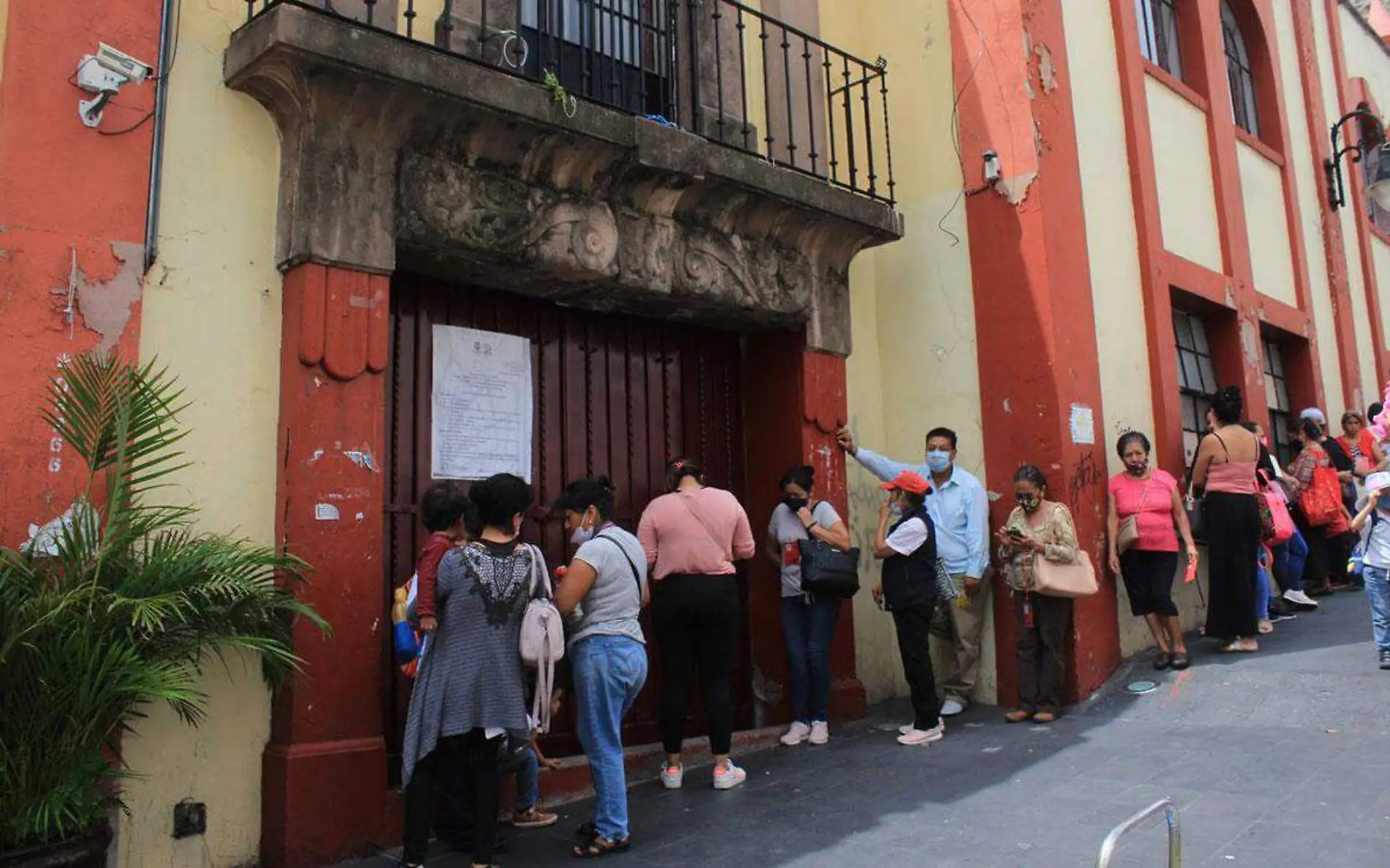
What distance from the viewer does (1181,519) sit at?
7363 mm

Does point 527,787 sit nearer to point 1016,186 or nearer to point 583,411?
point 583,411

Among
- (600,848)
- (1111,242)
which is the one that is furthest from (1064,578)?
(600,848)

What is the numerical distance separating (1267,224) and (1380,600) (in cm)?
544

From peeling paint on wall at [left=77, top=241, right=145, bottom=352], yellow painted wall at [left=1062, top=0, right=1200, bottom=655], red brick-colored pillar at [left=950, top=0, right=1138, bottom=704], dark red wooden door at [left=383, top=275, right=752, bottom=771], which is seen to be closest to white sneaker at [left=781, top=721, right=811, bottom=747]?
dark red wooden door at [left=383, top=275, right=752, bottom=771]

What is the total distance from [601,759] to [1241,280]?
8.10 metres

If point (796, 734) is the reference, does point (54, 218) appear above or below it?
above

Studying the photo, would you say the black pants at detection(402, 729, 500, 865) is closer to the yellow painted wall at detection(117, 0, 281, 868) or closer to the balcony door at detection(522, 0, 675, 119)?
the yellow painted wall at detection(117, 0, 281, 868)

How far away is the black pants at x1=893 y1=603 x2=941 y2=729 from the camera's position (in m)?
6.40

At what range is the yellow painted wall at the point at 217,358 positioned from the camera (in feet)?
14.5

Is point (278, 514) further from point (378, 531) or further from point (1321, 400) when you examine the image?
point (1321, 400)

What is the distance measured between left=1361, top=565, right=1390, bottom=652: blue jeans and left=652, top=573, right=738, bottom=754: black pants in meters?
4.14

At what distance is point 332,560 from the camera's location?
4.82 m

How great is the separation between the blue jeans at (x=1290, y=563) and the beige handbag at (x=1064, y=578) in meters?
3.35

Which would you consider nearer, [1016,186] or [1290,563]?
[1016,186]
